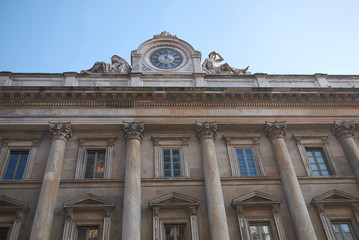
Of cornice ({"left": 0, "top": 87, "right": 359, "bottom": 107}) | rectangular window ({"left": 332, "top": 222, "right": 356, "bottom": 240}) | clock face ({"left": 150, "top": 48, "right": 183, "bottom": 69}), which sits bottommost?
rectangular window ({"left": 332, "top": 222, "right": 356, "bottom": 240})

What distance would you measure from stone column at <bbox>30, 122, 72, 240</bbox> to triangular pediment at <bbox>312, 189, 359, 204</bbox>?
1202 centimetres

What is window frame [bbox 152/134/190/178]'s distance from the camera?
16594 mm

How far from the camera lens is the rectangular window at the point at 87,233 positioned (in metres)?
14.2

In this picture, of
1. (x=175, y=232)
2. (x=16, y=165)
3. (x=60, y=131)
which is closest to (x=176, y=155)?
(x=175, y=232)

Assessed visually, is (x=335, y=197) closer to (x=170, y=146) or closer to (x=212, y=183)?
(x=212, y=183)

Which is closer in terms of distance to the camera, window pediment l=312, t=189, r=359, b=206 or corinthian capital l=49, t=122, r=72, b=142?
window pediment l=312, t=189, r=359, b=206

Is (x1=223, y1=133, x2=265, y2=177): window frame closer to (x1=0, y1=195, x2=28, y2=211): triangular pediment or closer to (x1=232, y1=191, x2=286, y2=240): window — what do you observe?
(x1=232, y1=191, x2=286, y2=240): window

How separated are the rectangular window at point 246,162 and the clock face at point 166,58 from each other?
7348mm

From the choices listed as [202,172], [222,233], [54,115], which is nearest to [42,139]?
[54,115]

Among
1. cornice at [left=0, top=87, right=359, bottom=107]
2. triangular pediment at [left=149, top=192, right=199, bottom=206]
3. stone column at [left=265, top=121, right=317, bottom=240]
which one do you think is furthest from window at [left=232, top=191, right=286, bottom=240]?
cornice at [left=0, top=87, right=359, bottom=107]

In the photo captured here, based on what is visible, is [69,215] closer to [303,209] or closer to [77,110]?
[77,110]

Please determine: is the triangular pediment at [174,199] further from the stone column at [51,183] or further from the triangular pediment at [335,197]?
the triangular pediment at [335,197]

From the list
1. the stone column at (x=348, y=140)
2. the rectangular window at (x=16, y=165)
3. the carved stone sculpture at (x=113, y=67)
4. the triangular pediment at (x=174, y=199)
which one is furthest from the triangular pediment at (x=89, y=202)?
the stone column at (x=348, y=140)

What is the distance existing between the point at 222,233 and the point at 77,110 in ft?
32.5
